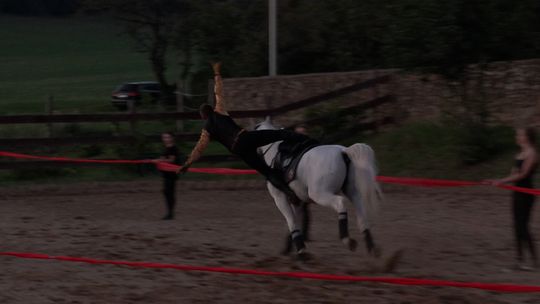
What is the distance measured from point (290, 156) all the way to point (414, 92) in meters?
12.2

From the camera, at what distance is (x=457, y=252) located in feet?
37.3

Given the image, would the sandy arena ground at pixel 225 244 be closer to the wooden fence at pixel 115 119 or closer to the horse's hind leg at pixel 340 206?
the horse's hind leg at pixel 340 206

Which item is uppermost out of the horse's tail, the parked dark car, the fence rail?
the parked dark car

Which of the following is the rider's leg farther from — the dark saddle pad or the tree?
the tree

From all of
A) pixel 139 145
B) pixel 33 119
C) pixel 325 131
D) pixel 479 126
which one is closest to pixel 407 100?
pixel 325 131

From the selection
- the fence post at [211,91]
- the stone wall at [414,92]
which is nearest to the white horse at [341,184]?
the stone wall at [414,92]

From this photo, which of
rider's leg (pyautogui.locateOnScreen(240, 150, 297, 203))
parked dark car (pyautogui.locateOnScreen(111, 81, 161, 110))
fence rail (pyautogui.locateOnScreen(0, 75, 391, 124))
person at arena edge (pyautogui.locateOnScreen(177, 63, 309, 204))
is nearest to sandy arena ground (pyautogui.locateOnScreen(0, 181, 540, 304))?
rider's leg (pyautogui.locateOnScreen(240, 150, 297, 203))

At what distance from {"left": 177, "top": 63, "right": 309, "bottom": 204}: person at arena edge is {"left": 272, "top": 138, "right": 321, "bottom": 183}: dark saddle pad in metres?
0.06

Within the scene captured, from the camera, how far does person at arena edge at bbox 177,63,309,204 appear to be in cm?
1052

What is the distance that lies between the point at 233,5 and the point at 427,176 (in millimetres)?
18902

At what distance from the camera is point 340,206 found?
10.0m

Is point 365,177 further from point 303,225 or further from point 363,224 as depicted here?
point 303,225

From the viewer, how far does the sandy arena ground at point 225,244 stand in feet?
28.9

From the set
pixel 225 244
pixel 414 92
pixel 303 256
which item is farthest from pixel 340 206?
pixel 414 92
